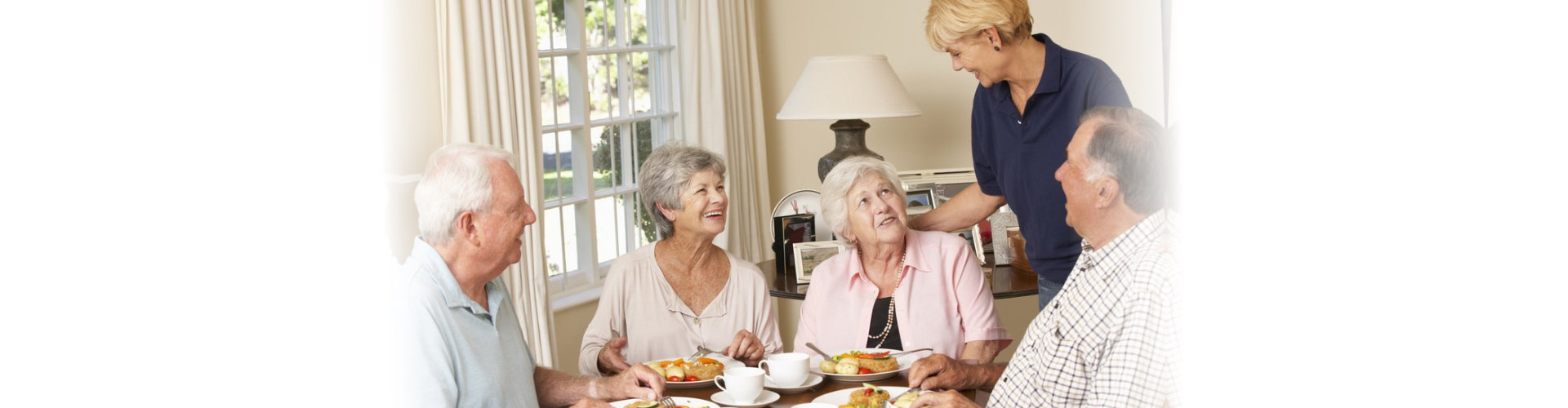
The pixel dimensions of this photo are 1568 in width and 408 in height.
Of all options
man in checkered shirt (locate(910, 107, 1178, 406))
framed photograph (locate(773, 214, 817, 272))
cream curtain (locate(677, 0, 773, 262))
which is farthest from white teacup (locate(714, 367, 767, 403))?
cream curtain (locate(677, 0, 773, 262))

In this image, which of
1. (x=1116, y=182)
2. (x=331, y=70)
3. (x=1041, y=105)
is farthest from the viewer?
(x=1041, y=105)

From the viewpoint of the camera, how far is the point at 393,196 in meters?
2.83

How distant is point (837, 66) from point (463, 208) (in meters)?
2.29

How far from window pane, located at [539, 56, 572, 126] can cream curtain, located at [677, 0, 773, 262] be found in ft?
1.97

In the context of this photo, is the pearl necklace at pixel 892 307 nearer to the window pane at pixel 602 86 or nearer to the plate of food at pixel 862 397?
the plate of food at pixel 862 397

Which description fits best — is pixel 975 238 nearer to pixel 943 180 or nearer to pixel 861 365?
pixel 943 180

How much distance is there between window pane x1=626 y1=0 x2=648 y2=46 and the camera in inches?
162

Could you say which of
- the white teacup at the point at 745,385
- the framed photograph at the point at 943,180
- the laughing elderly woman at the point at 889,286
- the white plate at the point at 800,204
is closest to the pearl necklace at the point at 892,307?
the laughing elderly woman at the point at 889,286

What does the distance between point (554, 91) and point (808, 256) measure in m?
1.25

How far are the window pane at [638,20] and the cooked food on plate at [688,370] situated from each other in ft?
7.66

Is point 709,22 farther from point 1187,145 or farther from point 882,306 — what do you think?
point 1187,145

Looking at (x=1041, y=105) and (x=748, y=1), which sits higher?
(x=748, y=1)

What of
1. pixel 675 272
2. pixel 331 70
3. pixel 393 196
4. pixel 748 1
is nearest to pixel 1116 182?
pixel 331 70

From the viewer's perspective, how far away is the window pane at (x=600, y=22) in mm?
3871
